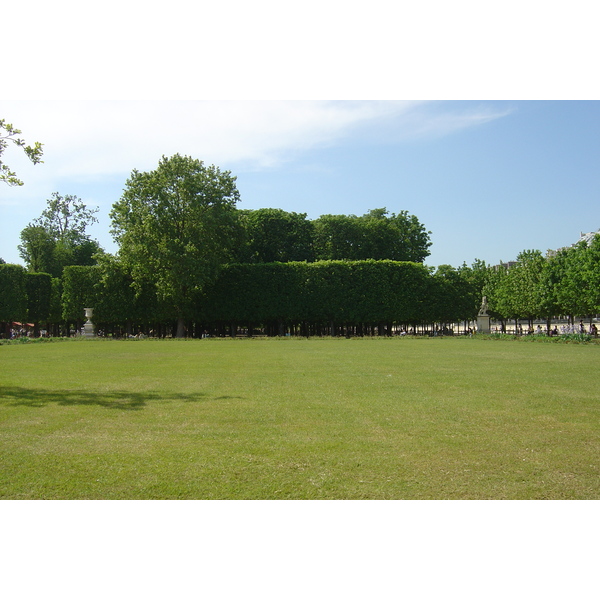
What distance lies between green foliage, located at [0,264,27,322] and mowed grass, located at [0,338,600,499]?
122 feet

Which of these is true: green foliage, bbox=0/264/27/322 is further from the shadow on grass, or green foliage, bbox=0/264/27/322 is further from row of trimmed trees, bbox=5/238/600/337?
the shadow on grass

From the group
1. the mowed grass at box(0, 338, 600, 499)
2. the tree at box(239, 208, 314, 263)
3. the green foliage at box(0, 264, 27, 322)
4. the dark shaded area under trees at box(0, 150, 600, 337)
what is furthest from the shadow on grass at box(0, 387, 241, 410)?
the tree at box(239, 208, 314, 263)

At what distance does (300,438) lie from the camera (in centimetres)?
648

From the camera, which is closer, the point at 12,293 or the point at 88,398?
the point at 88,398

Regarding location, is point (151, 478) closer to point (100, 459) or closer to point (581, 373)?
point (100, 459)

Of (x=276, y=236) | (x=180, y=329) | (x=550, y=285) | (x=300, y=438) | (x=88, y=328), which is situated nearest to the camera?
(x=300, y=438)

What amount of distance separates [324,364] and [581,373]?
6.69m

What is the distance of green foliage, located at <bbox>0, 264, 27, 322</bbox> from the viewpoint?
44.8m

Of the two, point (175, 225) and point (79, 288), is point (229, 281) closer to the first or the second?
point (175, 225)

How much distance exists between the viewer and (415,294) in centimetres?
4534

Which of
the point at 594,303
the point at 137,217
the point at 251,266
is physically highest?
the point at 137,217

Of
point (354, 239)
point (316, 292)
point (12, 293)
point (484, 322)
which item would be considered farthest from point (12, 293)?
point (484, 322)

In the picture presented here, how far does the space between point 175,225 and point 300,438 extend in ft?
121

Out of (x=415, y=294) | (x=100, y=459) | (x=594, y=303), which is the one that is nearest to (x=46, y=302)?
(x=415, y=294)
